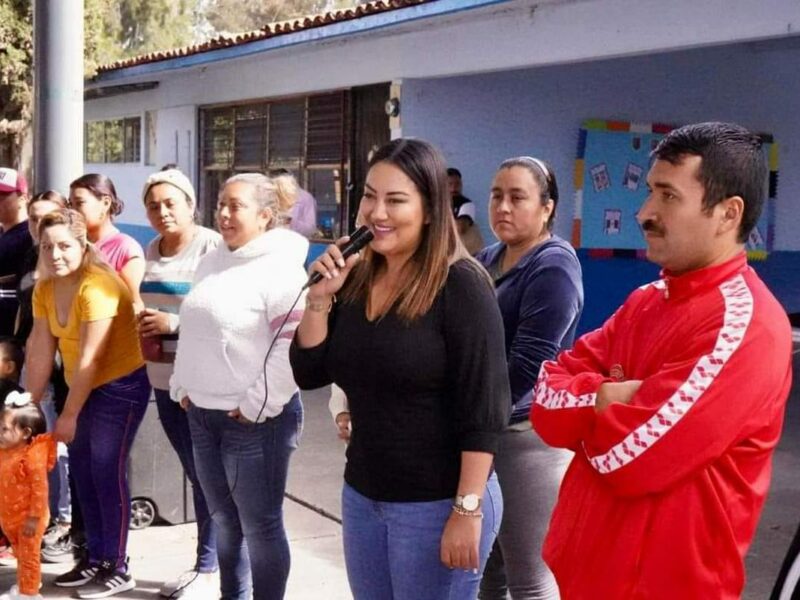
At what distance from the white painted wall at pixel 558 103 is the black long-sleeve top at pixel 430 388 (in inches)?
306

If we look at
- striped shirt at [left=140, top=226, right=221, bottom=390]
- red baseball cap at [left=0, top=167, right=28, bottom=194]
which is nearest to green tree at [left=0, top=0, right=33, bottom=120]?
red baseball cap at [left=0, top=167, right=28, bottom=194]

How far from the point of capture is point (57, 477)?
16.9ft

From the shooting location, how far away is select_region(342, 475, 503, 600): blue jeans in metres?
2.60

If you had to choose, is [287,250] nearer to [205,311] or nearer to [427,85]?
[205,311]

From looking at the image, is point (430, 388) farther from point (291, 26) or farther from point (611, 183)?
point (291, 26)

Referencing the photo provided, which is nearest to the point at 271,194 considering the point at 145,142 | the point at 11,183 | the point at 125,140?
the point at 11,183

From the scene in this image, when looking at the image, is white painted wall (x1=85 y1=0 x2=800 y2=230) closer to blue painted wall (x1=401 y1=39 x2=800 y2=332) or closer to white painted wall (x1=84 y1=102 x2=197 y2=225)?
blue painted wall (x1=401 y1=39 x2=800 y2=332)

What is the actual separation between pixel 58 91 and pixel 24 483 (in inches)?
105

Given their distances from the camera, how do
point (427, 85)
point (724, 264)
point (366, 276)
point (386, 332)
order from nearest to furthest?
point (724, 264)
point (386, 332)
point (366, 276)
point (427, 85)

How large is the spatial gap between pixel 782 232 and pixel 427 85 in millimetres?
4880

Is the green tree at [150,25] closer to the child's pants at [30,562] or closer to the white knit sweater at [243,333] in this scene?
the child's pants at [30,562]

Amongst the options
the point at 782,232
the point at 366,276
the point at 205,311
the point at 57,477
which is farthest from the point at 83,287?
the point at 782,232

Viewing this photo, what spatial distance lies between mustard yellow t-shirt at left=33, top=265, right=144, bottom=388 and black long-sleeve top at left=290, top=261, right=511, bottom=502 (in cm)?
189

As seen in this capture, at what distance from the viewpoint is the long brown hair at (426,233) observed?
102 inches
